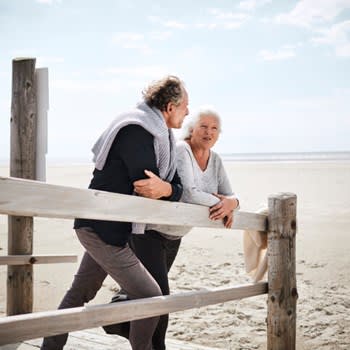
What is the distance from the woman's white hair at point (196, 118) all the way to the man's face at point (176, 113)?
61 cm

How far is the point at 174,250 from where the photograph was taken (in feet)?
11.1

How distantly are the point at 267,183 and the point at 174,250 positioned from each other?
1856cm

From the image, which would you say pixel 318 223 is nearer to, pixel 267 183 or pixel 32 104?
pixel 32 104

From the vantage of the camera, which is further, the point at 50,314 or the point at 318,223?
the point at 318,223

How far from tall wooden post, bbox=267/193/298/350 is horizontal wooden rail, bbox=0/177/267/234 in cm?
80

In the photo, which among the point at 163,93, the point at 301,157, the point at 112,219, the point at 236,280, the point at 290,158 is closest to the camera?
the point at 112,219

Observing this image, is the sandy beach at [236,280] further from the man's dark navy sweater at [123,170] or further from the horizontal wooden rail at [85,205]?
the man's dark navy sweater at [123,170]

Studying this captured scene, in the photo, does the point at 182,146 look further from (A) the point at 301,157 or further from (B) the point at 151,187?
(A) the point at 301,157

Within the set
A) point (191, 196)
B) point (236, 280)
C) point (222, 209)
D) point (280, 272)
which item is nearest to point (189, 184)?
point (191, 196)

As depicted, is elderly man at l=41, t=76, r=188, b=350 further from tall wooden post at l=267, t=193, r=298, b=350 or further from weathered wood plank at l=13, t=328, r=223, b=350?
weathered wood plank at l=13, t=328, r=223, b=350

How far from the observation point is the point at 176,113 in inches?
108

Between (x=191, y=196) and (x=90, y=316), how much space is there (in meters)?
1.03

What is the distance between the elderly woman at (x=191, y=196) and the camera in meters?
2.89

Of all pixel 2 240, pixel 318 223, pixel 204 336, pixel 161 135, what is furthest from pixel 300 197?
pixel 161 135
